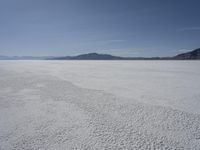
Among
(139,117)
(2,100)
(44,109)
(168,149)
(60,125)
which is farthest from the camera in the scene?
(2,100)

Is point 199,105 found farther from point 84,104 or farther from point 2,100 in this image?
point 2,100

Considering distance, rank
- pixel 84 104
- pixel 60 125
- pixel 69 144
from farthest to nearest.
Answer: pixel 84 104, pixel 60 125, pixel 69 144

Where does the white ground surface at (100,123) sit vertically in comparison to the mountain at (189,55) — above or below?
below

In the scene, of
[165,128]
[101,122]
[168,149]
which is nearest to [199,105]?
[165,128]

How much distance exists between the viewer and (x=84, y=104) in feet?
12.7

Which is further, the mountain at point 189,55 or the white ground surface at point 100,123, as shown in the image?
the mountain at point 189,55

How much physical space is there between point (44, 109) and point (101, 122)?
59.9 inches

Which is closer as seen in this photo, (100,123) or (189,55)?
(100,123)

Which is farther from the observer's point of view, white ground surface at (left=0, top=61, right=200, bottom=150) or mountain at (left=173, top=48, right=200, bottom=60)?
mountain at (left=173, top=48, right=200, bottom=60)

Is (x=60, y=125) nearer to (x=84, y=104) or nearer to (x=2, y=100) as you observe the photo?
(x=84, y=104)

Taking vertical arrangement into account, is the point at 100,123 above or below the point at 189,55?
below

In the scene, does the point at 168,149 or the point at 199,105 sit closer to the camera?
the point at 168,149

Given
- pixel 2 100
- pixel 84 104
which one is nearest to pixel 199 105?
pixel 84 104

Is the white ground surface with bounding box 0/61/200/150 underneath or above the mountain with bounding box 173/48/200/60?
underneath
